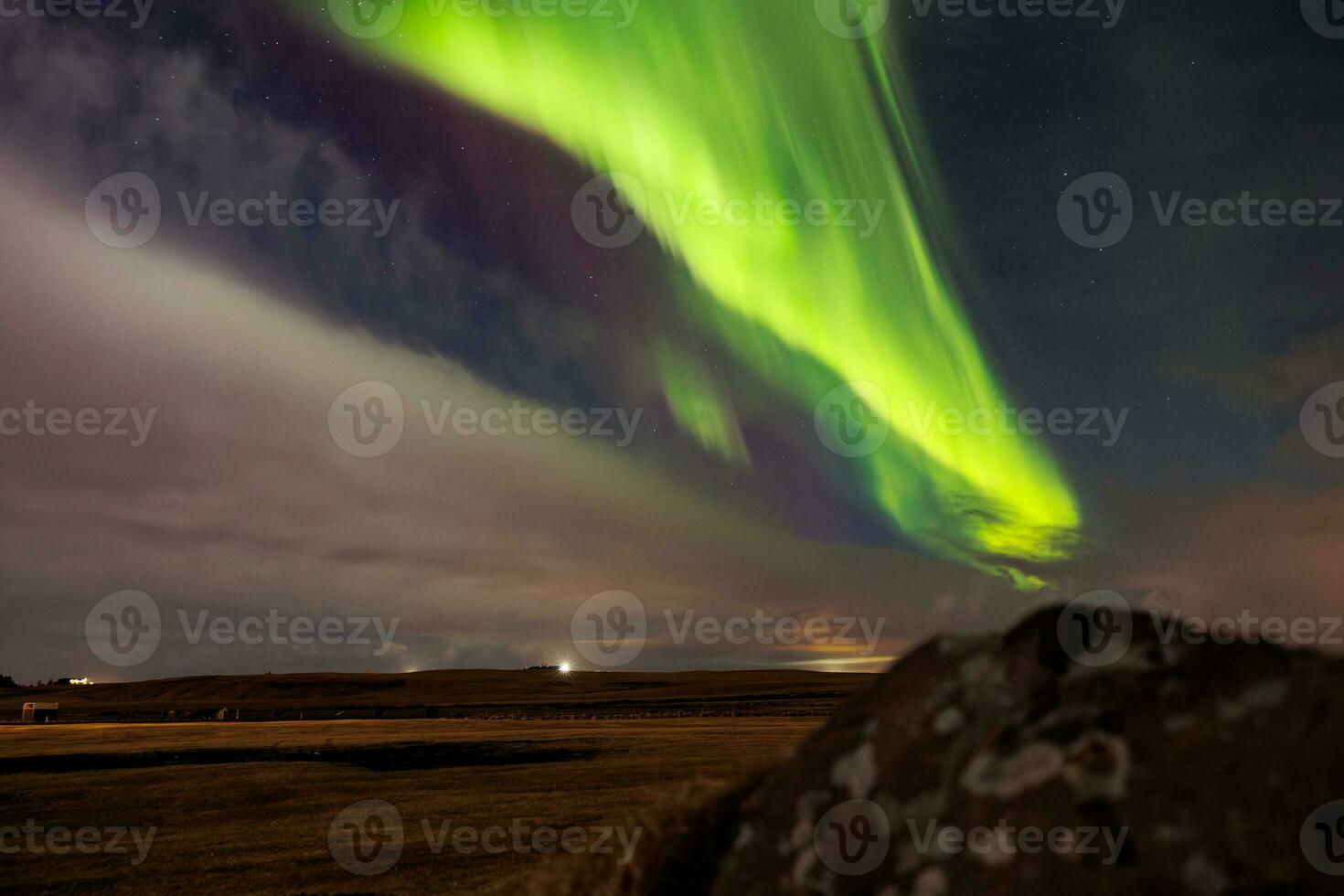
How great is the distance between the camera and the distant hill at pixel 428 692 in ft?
388

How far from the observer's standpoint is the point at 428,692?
155125 millimetres

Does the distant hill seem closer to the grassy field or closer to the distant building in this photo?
the distant building

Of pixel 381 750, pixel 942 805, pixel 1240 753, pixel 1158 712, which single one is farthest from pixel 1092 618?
pixel 381 750

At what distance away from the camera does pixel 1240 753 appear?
436cm

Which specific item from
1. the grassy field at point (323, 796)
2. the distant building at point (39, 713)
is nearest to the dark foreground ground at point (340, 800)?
the grassy field at point (323, 796)

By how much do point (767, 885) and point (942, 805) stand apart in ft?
3.86

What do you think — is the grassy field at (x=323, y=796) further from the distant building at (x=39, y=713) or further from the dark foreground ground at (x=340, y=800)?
the distant building at (x=39, y=713)

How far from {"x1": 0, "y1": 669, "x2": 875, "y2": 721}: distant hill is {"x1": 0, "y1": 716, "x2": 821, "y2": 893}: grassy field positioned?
197 feet

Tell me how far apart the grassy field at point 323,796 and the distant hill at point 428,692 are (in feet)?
197

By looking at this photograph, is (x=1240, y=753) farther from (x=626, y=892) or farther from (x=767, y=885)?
(x=626, y=892)

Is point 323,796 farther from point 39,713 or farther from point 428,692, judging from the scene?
point 428,692

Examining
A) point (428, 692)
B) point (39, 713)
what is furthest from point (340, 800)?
point (428, 692)

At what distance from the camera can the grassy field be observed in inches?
557

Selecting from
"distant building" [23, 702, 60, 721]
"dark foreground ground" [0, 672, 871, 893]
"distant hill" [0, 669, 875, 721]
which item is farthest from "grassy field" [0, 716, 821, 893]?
"distant hill" [0, 669, 875, 721]
